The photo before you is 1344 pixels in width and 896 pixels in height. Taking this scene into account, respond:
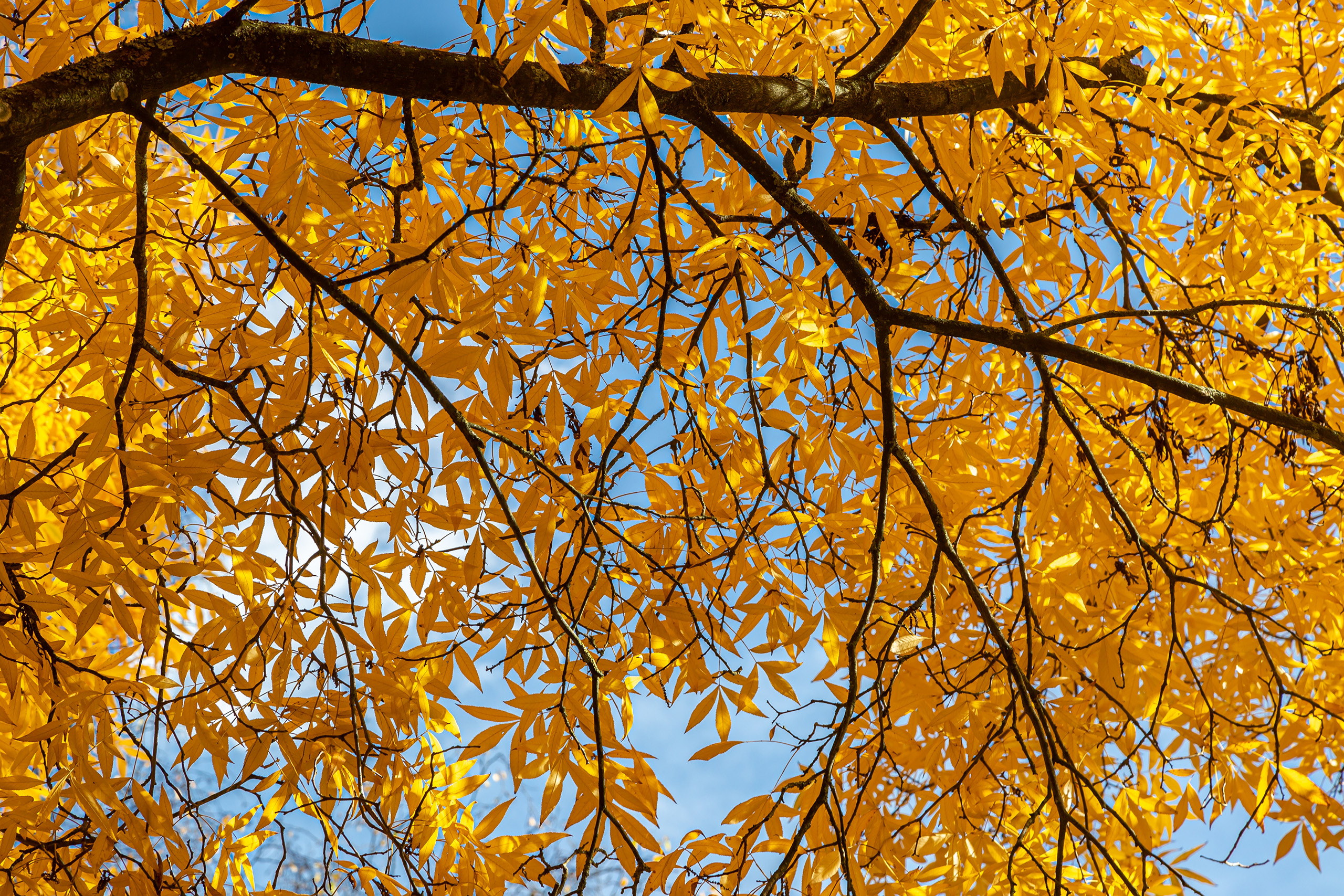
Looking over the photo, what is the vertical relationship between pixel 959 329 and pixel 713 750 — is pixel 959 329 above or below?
above

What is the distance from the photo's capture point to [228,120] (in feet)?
6.89

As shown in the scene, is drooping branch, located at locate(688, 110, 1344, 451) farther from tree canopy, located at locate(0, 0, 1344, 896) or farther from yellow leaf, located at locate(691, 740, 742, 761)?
Answer: yellow leaf, located at locate(691, 740, 742, 761)

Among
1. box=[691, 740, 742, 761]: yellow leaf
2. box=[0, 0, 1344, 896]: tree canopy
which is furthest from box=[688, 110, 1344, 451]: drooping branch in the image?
box=[691, 740, 742, 761]: yellow leaf

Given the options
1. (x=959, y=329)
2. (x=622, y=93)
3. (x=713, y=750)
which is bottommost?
(x=713, y=750)

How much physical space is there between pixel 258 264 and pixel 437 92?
30.5 inches

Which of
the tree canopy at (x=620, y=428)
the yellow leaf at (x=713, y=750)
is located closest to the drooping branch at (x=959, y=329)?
the tree canopy at (x=620, y=428)

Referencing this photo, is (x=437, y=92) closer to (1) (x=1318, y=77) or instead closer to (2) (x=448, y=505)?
(2) (x=448, y=505)

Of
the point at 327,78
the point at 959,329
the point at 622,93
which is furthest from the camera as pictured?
the point at 959,329

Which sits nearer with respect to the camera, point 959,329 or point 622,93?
point 622,93

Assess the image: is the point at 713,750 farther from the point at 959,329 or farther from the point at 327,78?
the point at 327,78

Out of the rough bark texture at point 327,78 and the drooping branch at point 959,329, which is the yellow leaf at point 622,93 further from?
the drooping branch at point 959,329

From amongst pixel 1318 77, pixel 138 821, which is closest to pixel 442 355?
pixel 138 821

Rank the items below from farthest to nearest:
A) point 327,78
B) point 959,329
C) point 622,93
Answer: point 959,329
point 327,78
point 622,93

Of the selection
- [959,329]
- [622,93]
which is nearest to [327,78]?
[622,93]
